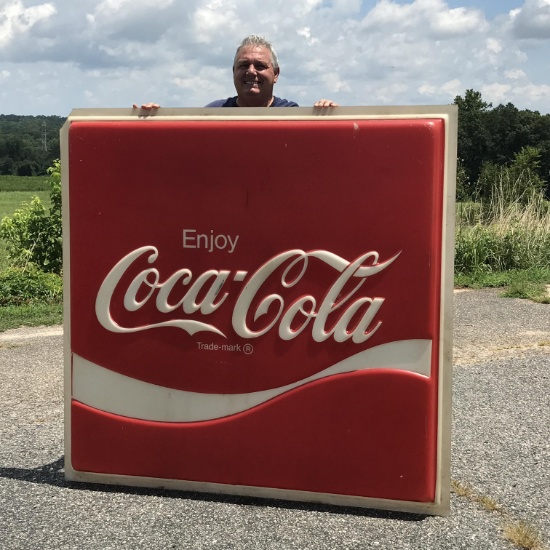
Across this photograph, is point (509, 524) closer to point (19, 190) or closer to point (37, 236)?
point (37, 236)

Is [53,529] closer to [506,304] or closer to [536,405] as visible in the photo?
[536,405]

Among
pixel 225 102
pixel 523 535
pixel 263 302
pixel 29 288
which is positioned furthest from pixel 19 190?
pixel 523 535

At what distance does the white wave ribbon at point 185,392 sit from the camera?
11.1 feet

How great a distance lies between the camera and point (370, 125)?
329 cm

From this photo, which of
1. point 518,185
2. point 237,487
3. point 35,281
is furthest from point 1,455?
point 518,185

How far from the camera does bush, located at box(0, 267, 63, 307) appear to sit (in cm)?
923

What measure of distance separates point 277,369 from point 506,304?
618 centimetres

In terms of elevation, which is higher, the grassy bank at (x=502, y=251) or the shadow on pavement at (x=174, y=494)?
the grassy bank at (x=502, y=251)

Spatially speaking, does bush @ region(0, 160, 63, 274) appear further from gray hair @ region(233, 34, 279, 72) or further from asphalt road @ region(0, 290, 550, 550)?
gray hair @ region(233, 34, 279, 72)

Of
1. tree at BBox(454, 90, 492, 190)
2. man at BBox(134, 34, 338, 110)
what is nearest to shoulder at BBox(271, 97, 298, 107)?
man at BBox(134, 34, 338, 110)

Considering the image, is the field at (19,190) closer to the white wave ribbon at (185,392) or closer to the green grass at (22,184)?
the green grass at (22,184)

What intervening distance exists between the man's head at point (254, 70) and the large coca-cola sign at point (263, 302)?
0.51m

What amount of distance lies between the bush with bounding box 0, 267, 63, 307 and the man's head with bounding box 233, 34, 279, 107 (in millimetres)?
5925

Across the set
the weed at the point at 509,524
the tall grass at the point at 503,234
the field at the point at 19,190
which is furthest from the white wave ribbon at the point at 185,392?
the field at the point at 19,190
